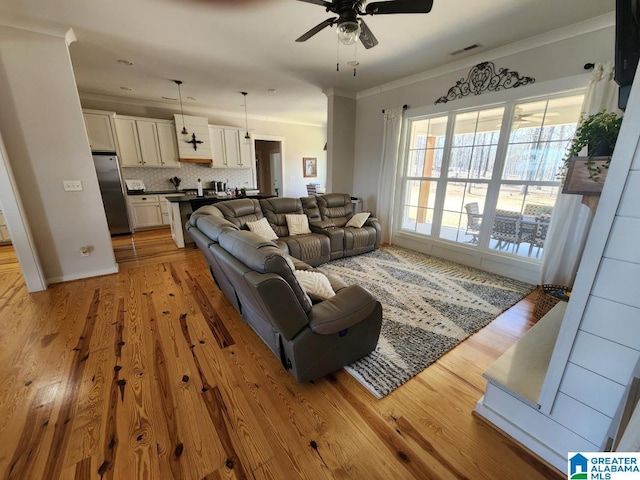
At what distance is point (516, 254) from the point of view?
3.30 m

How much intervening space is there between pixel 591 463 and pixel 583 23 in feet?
11.8

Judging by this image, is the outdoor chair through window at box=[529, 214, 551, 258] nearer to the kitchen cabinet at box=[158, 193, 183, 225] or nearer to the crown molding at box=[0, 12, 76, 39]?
the crown molding at box=[0, 12, 76, 39]

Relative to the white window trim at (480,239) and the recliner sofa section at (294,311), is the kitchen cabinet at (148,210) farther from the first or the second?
the white window trim at (480,239)

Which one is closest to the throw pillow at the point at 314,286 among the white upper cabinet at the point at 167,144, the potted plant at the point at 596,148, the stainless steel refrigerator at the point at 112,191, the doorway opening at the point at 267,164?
the potted plant at the point at 596,148

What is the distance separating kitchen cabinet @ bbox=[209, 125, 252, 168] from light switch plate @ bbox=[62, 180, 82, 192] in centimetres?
347

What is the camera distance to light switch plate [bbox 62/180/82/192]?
116 inches

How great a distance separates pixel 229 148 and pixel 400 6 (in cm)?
545

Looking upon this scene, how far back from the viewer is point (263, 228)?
11.7ft

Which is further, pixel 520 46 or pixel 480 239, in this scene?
pixel 480 239

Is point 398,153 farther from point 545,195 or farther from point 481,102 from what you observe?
point 545,195

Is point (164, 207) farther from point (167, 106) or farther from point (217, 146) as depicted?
point (167, 106)

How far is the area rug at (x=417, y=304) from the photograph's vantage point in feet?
6.00

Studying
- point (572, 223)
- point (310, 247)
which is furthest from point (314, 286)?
point (572, 223)

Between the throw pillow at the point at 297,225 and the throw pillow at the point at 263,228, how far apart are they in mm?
312
